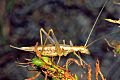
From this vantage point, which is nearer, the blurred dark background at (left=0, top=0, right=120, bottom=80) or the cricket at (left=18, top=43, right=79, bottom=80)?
the cricket at (left=18, top=43, right=79, bottom=80)

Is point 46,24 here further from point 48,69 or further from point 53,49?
point 48,69

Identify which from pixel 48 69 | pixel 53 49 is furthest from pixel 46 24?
pixel 48 69

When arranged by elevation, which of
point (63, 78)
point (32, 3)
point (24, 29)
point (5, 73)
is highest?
point (63, 78)

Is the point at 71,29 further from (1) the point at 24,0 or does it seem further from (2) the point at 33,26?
(1) the point at 24,0

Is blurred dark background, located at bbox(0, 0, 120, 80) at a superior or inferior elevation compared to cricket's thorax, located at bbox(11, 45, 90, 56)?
inferior

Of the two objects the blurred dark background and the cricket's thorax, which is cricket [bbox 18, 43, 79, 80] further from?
the blurred dark background

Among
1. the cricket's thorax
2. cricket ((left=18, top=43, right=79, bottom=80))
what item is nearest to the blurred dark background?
the cricket's thorax

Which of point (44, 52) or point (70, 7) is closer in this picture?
point (44, 52)

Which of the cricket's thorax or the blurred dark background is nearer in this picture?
the cricket's thorax

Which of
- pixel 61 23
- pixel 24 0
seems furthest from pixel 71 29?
pixel 24 0
